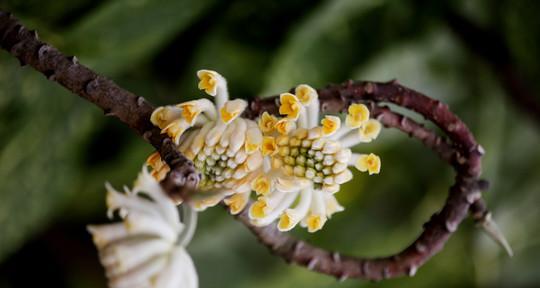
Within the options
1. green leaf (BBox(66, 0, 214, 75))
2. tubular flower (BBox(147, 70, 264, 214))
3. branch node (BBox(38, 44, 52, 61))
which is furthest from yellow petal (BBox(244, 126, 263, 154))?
green leaf (BBox(66, 0, 214, 75))

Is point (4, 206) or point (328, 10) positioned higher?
point (328, 10)

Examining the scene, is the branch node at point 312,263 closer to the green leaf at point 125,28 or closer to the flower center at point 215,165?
the flower center at point 215,165

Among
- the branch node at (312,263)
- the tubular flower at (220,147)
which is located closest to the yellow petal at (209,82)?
the tubular flower at (220,147)

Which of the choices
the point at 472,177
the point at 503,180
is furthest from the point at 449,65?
the point at 472,177

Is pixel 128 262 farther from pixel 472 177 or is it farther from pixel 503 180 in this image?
pixel 503 180

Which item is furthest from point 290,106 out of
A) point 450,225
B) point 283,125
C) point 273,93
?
point 273,93

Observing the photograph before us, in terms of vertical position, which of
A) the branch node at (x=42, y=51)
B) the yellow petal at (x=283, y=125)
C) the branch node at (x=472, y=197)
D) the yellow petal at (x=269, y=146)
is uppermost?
the branch node at (x=42, y=51)

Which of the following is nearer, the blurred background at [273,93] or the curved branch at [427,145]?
the curved branch at [427,145]
